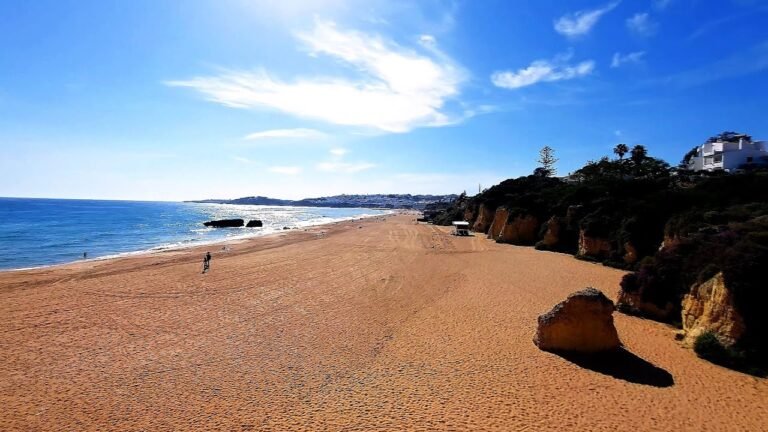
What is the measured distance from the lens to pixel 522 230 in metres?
39.7

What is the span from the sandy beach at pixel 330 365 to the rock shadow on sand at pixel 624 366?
7cm

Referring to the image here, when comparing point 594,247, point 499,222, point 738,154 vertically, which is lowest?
point 594,247

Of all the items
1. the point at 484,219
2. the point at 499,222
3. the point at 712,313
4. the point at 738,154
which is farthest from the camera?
the point at 484,219

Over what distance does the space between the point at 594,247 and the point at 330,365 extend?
23870mm

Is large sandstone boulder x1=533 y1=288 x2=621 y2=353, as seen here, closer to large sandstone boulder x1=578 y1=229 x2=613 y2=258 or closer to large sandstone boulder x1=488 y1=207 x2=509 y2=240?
large sandstone boulder x1=578 y1=229 x2=613 y2=258

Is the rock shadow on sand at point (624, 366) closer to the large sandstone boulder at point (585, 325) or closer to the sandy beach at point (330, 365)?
the sandy beach at point (330, 365)

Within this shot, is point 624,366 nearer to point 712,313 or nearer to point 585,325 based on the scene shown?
point 585,325

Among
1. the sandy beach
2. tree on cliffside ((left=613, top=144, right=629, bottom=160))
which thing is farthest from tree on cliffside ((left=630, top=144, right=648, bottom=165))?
the sandy beach

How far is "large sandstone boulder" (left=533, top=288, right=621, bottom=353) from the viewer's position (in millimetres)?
11945

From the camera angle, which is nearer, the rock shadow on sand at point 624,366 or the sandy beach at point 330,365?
the sandy beach at point 330,365

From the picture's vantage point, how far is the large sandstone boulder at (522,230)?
3931cm

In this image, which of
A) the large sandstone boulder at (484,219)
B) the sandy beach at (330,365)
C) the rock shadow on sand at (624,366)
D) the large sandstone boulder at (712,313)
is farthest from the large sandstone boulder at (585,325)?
the large sandstone boulder at (484,219)

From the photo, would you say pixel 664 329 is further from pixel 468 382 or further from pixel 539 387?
pixel 468 382

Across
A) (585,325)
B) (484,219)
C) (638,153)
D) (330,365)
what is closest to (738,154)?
(638,153)
